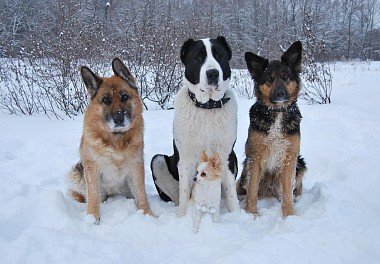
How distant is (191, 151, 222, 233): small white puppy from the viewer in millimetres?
3646

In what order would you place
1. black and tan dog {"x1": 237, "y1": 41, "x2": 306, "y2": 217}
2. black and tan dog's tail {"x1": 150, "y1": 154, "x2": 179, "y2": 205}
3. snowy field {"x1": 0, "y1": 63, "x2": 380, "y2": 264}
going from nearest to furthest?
snowy field {"x1": 0, "y1": 63, "x2": 380, "y2": 264}
black and tan dog {"x1": 237, "y1": 41, "x2": 306, "y2": 217}
black and tan dog's tail {"x1": 150, "y1": 154, "x2": 179, "y2": 205}

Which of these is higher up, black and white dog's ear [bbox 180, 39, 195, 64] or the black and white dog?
black and white dog's ear [bbox 180, 39, 195, 64]

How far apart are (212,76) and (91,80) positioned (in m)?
1.39

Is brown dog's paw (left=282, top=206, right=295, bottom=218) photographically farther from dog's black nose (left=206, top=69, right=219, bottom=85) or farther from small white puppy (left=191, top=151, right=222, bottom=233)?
dog's black nose (left=206, top=69, right=219, bottom=85)

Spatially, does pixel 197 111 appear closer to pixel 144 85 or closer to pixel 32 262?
pixel 32 262

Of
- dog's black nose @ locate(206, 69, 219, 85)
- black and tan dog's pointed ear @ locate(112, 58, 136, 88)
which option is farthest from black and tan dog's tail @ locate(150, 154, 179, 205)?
dog's black nose @ locate(206, 69, 219, 85)

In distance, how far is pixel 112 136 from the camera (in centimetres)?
400

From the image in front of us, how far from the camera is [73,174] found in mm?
4574

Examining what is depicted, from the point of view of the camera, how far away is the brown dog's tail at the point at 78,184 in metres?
4.51

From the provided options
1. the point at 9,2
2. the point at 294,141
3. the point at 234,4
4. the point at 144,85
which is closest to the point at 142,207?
the point at 294,141

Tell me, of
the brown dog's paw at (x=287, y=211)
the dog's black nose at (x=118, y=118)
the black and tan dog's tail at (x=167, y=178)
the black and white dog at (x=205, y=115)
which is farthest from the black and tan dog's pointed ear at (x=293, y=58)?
the dog's black nose at (x=118, y=118)

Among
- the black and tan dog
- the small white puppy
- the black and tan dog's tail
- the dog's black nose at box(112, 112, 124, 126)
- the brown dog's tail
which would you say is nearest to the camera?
the small white puppy

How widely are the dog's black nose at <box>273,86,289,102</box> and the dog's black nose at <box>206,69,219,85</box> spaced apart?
76cm

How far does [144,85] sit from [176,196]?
6629 mm
